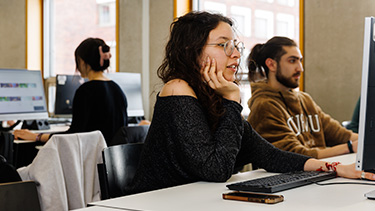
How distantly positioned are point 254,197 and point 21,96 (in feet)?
10.0

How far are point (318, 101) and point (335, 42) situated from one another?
0.58 meters

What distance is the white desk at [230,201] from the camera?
3.76ft

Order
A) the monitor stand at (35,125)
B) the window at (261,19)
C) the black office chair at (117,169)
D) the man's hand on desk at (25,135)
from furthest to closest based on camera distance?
the window at (261,19), the monitor stand at (35,125), the man's hand on desk at (25,135), the black office chair at (117,169)

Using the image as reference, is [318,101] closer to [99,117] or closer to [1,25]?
[99,117]

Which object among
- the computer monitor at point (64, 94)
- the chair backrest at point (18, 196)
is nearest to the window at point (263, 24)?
the computer monitor at point (64, 94)

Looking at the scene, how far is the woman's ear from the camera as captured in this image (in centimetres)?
282

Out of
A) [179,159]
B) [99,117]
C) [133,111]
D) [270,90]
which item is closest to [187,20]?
[179,159]

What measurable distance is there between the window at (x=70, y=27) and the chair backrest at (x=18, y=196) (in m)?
5.45

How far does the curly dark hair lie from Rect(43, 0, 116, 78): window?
202 inches

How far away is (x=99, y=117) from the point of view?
10.2ft

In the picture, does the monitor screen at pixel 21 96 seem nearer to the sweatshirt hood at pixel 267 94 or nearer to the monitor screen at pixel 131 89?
the monitor screen at pixel 131 89

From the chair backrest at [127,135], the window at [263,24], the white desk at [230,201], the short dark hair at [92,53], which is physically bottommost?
the white desk at [230,201]

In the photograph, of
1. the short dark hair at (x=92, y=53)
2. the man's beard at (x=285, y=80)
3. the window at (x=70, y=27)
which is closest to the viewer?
the man's beard at (x=285, y=80)

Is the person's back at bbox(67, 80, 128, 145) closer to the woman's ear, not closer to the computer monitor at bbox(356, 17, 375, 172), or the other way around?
the woman's ear
